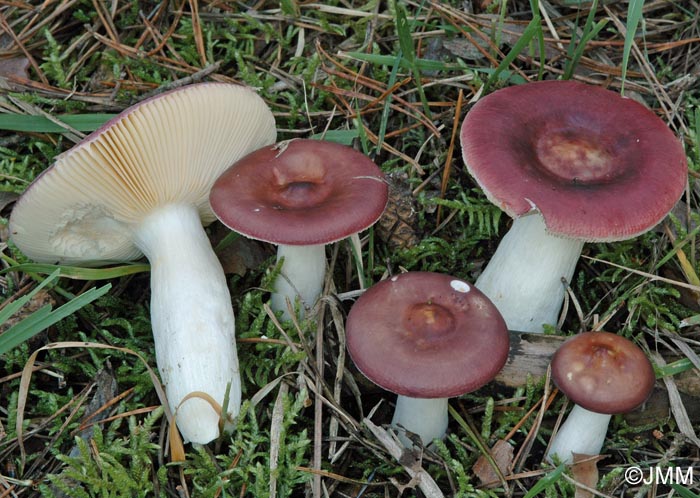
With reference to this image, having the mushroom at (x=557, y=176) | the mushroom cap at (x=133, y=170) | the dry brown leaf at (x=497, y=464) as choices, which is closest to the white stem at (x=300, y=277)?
the mushroom cap at (x=133, y=170)

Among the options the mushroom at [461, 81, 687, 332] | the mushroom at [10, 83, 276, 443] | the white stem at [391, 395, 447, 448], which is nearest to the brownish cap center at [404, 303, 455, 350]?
the white stem at [391, 395, 447, 448]

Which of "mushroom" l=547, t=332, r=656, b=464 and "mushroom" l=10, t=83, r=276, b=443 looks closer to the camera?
"mushroom" l=547, t=332, r=656, b=464

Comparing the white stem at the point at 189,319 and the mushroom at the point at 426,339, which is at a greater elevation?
the mushroom at the point at 426,339

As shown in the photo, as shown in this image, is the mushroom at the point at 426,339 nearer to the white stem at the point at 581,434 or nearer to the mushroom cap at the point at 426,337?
the mushroom cap at the point at 426,337

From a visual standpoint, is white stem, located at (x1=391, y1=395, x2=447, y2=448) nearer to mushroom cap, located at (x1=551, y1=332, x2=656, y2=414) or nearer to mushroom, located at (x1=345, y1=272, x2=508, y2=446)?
mushroom, located at (x1=345, y1=272, x2=508, y2=446)

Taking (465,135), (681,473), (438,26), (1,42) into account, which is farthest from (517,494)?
(1,42)

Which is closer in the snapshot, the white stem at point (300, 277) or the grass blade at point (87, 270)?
the grass blade at point (87, 270)

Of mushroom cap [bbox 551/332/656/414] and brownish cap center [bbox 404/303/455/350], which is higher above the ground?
brownish cap center [bbox 404/303/455/350]
